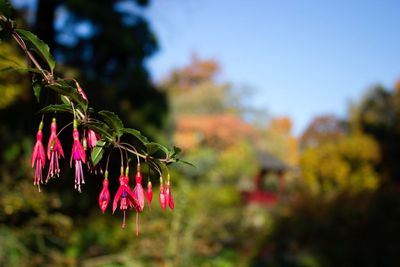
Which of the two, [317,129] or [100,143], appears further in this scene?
[317,129]

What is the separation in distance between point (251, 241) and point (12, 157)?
5.42 m

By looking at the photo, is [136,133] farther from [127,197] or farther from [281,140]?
[281,140]

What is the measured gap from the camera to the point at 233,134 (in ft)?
96.1

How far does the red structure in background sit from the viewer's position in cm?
2409

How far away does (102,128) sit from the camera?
105 centimetres

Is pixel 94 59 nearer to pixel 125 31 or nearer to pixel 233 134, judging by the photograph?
pixel 125 31

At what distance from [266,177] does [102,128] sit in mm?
26879

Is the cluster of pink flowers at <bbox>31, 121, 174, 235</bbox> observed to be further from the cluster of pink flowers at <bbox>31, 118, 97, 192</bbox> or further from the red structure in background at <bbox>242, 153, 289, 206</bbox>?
the red structure in background at <bbox>242, 153, 289, 206</bbox>

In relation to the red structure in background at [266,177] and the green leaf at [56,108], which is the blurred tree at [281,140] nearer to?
the red structure in background at [266,177]

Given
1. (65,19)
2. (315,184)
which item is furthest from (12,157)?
(315,184)

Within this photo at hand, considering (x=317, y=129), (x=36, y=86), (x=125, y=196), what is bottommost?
(x=125, y=196)

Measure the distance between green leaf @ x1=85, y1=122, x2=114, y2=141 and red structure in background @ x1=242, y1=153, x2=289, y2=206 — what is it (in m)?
23.0

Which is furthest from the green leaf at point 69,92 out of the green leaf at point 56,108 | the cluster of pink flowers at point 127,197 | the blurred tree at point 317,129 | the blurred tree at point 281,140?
the blurred tree at point 281,140

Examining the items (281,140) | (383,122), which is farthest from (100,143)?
(281,140)
